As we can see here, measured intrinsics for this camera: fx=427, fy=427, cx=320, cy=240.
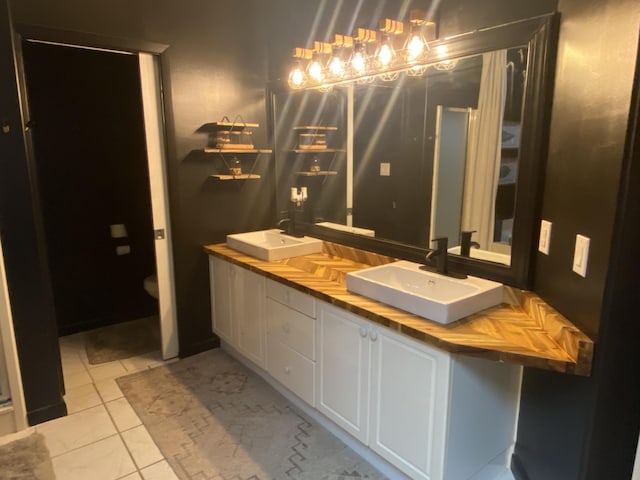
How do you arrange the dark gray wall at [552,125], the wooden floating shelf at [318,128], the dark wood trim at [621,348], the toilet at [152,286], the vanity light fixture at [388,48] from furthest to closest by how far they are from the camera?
the toilet at [152,286] → the wooden floating shelf at [318,128] → the vanity light fixture at [388,48] → the dark gray wall at [552,125] → the dark wood trim at [621,348]

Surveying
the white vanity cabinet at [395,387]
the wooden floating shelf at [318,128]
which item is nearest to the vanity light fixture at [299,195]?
the wooden floating shelf at [318,128]

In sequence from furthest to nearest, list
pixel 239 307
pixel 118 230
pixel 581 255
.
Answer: pixel 118 230 < pixel 239 307 < pixel 581 255

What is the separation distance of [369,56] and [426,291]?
4.34ft

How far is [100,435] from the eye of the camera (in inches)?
89.4

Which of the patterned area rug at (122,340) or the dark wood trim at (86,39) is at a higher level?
the dark wood trim at (86,39)

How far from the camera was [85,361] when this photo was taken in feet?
10.0

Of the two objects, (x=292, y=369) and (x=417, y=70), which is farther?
(x=292, y=369)

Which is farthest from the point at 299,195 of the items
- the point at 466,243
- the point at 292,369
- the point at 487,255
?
the point at 487,255

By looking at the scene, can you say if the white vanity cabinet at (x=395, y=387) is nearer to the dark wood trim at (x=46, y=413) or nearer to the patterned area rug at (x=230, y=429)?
the patterned area rug at (x=230, y=429)

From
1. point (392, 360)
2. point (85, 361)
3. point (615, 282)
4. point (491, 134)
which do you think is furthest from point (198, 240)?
point (615, 282)

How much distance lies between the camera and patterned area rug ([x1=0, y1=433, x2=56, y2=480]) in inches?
77.6

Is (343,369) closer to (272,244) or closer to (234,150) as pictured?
(272,244)

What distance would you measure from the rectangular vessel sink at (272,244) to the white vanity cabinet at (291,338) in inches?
9.6

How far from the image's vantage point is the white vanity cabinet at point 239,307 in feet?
8.61
